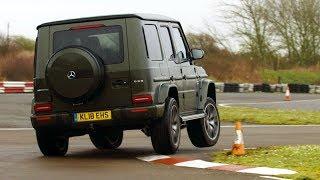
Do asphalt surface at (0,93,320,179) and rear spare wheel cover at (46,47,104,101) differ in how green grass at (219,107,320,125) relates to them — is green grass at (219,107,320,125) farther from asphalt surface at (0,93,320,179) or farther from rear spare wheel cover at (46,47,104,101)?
rear spare wheel cover at (46,47,104,101)

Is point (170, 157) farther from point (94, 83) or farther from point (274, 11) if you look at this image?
point (274, 11)

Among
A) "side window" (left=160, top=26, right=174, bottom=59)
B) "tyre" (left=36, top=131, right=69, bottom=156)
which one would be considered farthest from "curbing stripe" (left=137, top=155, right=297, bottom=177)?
"side window" (left=160, top=26, right=174, bottom=59)

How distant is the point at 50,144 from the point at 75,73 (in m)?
1.49

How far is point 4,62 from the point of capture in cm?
5531

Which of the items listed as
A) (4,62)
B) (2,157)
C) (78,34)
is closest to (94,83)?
(78,34)

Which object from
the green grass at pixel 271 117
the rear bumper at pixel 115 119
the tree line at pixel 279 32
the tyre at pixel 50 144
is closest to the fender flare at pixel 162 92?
the rear bumper at pixel 115 119

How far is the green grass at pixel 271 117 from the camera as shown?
23.1 meters

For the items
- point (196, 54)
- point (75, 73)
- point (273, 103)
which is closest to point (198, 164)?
point (75, 73)

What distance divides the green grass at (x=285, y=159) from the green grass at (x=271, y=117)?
34.9ft

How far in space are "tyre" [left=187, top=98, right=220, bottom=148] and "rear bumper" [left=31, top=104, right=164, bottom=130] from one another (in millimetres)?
1815

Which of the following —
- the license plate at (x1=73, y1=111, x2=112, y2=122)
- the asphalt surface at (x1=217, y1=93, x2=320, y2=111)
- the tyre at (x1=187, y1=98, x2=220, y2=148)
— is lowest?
the asphalt surface at (x1=217, y1=93, x2=320, y2=111)

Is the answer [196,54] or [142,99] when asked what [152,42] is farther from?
Answer: [196,54]

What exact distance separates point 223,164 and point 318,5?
5076 centimetres

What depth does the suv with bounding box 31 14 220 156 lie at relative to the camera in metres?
11.6
